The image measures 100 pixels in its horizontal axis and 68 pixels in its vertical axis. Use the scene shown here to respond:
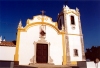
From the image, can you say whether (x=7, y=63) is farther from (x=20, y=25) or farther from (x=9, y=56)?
(x=20, y=25)

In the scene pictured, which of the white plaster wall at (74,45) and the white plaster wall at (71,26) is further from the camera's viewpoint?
the white plaster wall at (71,26)

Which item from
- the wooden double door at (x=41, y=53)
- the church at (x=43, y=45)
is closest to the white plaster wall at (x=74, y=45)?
the church at (x=43, y=45)

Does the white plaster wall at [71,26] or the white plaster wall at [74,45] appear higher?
the white plaster wall at [71,26]

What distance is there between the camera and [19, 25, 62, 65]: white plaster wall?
14234 mm

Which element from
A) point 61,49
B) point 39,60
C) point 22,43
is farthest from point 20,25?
point 61,49

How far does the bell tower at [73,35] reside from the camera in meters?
16.2

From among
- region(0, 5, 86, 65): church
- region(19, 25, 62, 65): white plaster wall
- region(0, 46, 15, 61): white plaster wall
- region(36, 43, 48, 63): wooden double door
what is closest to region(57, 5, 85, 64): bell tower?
region(0, 5, 86, 65): church

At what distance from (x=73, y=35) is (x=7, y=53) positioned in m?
9.18

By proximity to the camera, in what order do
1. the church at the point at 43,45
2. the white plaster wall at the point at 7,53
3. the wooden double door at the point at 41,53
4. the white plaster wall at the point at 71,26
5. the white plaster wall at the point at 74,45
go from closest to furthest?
the white plaster wall at the point at 7,53 → the church at the point at 43,45 → the wooden double door at the point at 41,53 → the white plaster wall at the point at 74,45 → the white plaster wall at the point at 71,26

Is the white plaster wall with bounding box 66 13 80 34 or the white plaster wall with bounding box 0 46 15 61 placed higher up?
the white plaster wall with bounding box 66 13 80 34

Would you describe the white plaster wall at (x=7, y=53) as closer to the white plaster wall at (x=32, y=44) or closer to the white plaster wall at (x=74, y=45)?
the white plaster wall at (x=32, y=44)

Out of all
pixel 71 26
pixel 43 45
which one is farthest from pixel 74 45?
pixel 43 45

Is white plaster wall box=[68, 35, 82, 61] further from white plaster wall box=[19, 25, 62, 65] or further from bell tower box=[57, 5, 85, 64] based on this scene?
white plaster wall box=[19, 25, 62, 65]

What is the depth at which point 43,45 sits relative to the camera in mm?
15430
